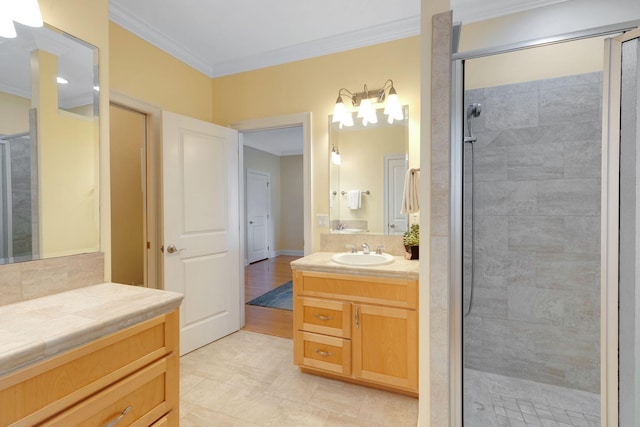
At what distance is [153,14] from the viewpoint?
214 centimetres

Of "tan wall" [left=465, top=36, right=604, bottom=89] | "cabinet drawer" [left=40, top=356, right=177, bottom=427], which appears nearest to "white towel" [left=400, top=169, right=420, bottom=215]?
"tan wall" [left=465, top=36, right=604, bottom=89]

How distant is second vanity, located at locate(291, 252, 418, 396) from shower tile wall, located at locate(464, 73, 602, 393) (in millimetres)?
412

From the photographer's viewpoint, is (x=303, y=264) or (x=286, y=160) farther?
(x=286, y=160)

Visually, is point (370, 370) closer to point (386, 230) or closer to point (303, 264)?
point (303, 264)

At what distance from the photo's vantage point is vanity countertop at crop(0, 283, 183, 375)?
0.81 metres

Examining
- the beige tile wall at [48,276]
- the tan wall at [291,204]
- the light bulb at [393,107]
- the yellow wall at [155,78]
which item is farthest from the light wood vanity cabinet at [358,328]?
the tan wall at [291,204]

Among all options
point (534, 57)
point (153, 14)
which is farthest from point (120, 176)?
point (534, 57)

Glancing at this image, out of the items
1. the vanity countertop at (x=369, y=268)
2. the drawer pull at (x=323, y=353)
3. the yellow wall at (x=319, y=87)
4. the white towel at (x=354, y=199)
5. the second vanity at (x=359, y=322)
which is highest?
the yellow wall at (x=319, y=87)

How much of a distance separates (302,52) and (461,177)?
2.01 meters

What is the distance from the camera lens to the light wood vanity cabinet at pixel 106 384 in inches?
31.4

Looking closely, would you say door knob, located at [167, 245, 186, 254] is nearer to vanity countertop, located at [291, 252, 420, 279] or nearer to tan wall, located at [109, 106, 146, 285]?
tan wall, located at [109, 106, 146, 285]

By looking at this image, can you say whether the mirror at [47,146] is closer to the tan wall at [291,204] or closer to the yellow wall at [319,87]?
the yellow wall at [319,87]

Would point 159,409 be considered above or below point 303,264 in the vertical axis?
below

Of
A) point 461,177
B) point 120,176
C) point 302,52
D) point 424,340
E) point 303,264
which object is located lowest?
point 424,340
